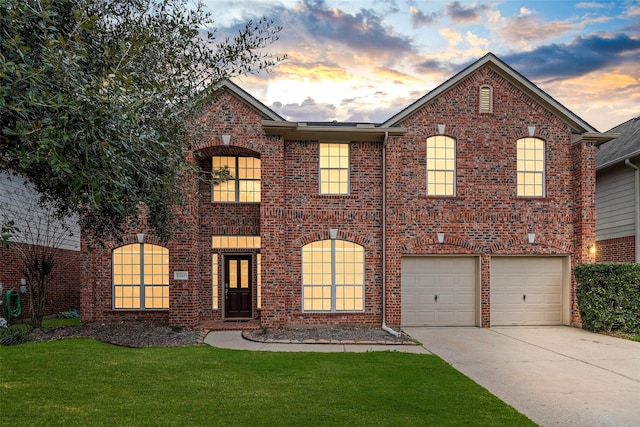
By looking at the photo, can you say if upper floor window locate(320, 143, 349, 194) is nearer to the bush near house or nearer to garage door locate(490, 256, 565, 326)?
garage door locate(490, 256, 565, 326)

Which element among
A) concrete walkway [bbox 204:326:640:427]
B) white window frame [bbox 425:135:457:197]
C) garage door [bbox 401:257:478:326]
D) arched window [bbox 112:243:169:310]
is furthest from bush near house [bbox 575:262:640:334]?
arched window [bbox 112:243:169:310]

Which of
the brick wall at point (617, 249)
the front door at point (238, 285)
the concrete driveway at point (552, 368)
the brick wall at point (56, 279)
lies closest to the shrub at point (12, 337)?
the brick wall at point (56, 279)

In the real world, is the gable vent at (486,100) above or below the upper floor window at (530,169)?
above

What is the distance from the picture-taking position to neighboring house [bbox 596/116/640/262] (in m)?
14.9

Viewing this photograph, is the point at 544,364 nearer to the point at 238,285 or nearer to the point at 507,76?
the point at 238,285

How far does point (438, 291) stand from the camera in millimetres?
14141

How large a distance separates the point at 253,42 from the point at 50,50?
10.8 ft

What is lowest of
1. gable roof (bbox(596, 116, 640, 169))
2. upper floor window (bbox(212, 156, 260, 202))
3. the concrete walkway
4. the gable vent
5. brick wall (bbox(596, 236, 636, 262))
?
the concrete walkway

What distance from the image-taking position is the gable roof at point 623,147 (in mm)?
15250

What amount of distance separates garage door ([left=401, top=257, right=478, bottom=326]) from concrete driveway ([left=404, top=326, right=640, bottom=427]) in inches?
24.2

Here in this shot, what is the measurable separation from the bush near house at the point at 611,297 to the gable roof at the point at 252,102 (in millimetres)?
10765

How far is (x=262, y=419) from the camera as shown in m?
5.79

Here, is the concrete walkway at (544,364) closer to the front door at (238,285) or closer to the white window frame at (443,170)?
the front door at (238,285)

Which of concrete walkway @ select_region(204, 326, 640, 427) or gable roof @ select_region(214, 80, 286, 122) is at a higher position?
gable roof @ select_region(214, 80, 286, 122)
